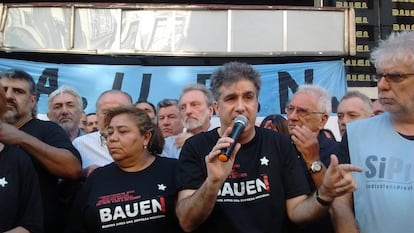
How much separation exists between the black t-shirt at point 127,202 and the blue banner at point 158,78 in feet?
11.4

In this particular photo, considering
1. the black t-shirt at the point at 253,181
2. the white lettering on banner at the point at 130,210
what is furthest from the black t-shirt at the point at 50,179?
the black t-shirt at the point at 253,181

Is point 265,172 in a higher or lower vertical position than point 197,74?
lower

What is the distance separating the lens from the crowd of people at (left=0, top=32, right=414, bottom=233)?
2326 millimetres

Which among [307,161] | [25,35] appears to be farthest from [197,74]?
[307,161]

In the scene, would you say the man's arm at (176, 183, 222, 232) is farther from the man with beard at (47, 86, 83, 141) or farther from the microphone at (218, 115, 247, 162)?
the man with beard at (47, 86, 83, 141)

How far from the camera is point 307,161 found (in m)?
2.65

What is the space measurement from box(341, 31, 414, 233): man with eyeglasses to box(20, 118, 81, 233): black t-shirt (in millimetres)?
1391

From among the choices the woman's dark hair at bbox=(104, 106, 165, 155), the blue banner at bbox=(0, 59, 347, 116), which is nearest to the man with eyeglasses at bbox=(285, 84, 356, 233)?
the woman's dark hair at bbox=(104, 106, 165, 155)

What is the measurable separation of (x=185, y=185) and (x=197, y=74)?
12.9 feet

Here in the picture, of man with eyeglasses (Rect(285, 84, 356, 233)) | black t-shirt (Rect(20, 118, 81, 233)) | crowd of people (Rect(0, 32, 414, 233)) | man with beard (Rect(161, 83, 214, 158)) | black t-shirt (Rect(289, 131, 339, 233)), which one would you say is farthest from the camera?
man with beard (Rect(161, 83, 214, 158))

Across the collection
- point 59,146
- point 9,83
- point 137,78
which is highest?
point 137,78

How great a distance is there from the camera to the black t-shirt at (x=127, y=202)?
104 inches

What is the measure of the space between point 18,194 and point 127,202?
0.47 metres

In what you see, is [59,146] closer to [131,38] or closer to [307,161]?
[307,161]
